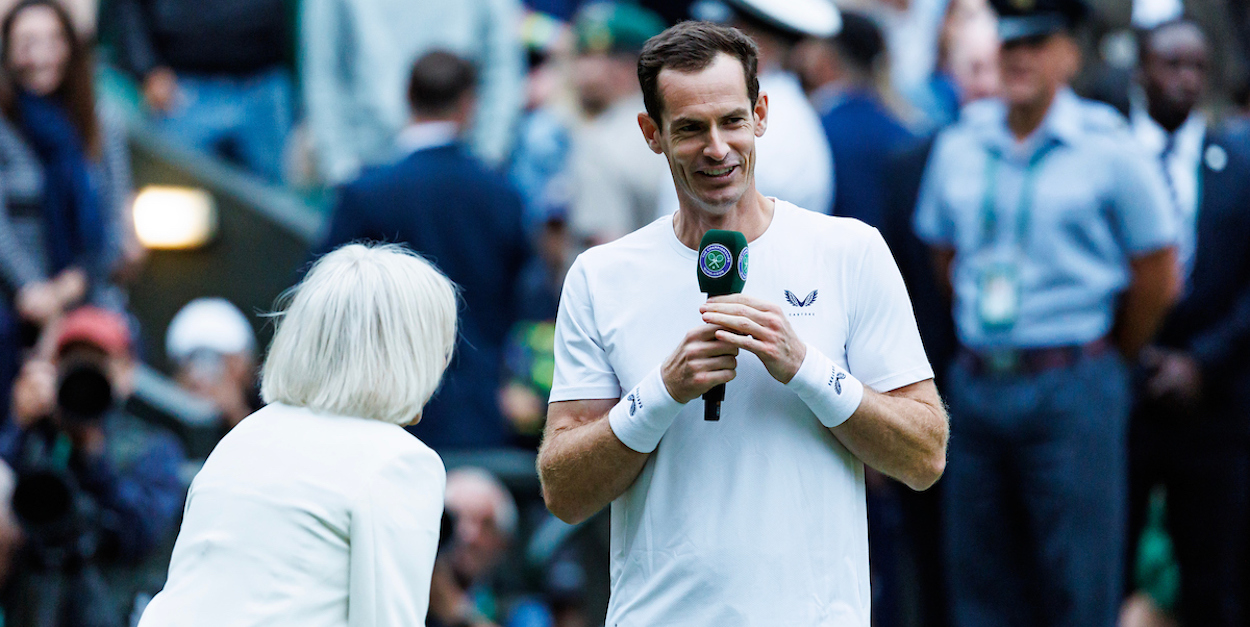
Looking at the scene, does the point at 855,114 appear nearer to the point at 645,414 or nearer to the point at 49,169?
the point at 49,169

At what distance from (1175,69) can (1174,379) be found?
58.2 inches

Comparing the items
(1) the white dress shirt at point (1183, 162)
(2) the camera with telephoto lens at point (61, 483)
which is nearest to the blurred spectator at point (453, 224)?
(2) the camera with telephoto lens at point (61, 483)

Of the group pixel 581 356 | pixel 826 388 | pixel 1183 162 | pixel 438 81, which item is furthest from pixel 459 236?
pixel 826 388

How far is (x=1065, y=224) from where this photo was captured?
5.39 metres

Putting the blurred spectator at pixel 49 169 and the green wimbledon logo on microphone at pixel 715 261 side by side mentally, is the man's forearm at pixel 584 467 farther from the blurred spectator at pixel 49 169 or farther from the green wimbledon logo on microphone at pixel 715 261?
the blurred spectator at pixel 49 169

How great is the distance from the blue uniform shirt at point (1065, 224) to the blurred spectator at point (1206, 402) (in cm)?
49

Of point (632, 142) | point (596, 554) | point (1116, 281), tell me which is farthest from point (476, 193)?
point (1116, 281)

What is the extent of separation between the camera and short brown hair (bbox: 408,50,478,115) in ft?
20.6

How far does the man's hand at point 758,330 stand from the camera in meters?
3.02

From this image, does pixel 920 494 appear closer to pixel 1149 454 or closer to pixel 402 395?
pixel 1149 454

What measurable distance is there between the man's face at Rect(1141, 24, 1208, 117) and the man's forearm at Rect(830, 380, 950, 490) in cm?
385

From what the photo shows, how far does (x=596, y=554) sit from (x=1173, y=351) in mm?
2538

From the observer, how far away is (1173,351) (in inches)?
240

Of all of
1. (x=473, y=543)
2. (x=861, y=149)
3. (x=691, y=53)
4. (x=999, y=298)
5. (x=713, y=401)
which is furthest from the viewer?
(x=861, y=149)
